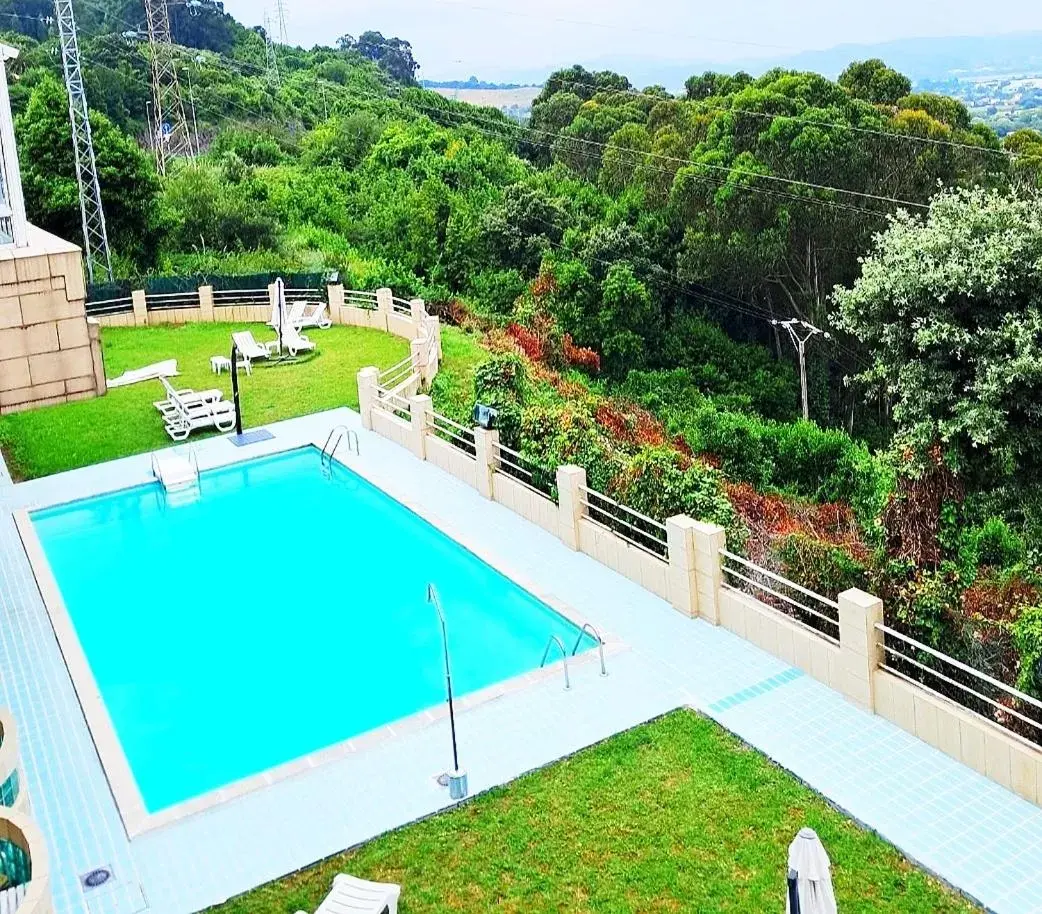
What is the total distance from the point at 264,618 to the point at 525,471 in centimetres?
423

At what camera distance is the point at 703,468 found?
1440 centimetres

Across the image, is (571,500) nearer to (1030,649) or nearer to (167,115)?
(1030,649)

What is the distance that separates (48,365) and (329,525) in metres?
4.40

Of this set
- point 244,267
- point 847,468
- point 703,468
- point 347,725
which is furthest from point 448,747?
point 244,267

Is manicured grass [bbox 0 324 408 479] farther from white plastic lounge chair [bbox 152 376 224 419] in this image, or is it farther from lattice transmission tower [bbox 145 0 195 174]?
lattice transmission tower [bbox 145 0 195 174]

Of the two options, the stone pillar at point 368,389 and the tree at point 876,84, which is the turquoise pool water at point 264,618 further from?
the tree at point 876,84

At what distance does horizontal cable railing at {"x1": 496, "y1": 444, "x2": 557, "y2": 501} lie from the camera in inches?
639

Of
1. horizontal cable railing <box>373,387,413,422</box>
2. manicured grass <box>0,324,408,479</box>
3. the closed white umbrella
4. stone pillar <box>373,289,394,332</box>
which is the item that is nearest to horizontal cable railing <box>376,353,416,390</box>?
manicured grass <box>0,324,408,479</box>

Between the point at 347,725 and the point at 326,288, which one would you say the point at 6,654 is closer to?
the point at 347,725

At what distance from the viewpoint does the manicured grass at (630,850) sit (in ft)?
27.7

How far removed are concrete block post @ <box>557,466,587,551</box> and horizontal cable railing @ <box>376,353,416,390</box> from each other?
849 cm

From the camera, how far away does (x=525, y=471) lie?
1645cm

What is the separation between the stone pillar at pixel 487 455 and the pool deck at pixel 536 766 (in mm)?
3405

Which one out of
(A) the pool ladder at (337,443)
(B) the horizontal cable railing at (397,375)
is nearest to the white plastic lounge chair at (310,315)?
(B) the horizontal cable railing at (397,375)
